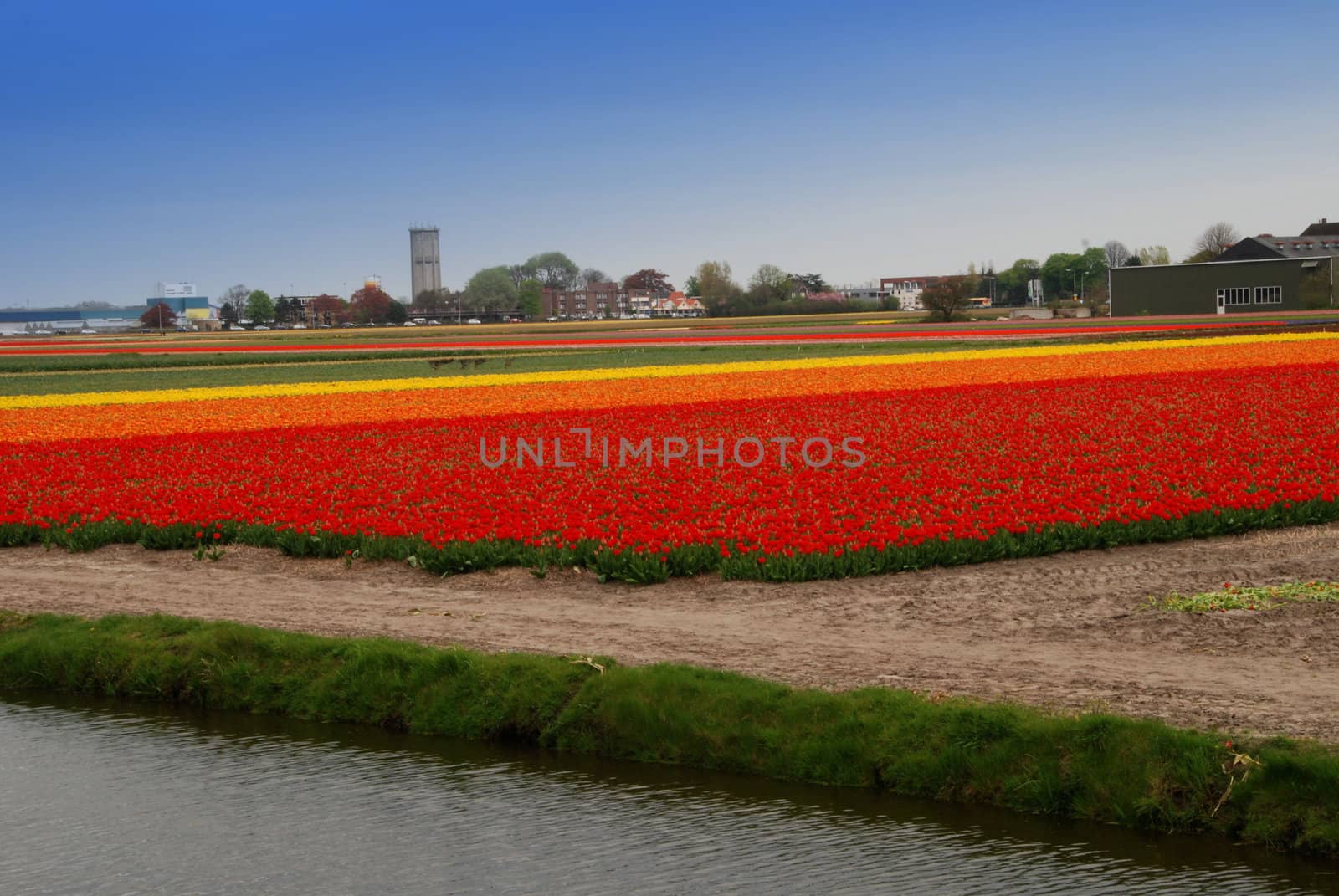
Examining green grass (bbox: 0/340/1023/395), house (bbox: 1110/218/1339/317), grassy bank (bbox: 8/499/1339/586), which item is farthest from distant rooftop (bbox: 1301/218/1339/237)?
grassy bank (bbox: 8/499/1339/586)

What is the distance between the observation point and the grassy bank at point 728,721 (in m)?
8.16

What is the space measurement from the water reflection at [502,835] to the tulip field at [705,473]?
4892 mm

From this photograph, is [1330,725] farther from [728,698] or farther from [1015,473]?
[1015,473]

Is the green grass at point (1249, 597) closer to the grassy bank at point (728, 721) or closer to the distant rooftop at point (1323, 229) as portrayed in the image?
the grassy bank at point (728, 721)

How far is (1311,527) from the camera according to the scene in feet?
53.8

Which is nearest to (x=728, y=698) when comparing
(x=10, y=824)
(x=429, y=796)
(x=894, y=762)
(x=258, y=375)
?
(x=894, y=762)

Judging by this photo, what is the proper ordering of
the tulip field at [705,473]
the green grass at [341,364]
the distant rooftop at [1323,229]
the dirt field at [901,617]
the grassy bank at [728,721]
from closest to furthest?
the grassy bank at [728,721] < the dirt field at [901,617] < the tulip field at [705,473] < the green grass at [341,364] < the distant rooftop at [1323,229]

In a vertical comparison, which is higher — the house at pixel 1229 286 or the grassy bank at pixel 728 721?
the house at pixel 1229 286

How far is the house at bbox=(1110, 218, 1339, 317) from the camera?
103188 mm

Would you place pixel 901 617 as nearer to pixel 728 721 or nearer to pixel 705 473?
pixel 728 721

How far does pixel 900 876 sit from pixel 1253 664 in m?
4.17

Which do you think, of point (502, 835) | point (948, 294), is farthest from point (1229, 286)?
point (502, 835)

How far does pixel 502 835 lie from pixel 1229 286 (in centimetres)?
11005

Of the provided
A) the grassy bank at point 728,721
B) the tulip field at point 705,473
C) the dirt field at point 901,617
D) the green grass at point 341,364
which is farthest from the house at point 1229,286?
the grassy bank at point 728,721
